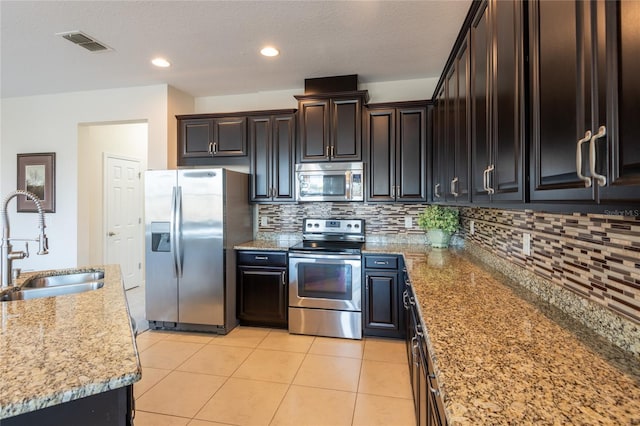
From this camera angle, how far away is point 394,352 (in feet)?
9.41

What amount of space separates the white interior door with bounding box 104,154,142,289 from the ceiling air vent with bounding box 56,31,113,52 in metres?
2.13

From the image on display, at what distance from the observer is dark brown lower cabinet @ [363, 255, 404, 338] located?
3.06 metres

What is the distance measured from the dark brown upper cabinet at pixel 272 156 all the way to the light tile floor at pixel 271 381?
1500mm

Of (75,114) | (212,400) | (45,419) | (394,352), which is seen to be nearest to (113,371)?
(45,419)

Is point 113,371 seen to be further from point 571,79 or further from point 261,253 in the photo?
point 261,253

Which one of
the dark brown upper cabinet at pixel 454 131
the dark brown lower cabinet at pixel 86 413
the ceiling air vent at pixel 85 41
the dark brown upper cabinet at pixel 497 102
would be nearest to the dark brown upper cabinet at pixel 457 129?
the dark brown upper cabinet at pixel 454 131

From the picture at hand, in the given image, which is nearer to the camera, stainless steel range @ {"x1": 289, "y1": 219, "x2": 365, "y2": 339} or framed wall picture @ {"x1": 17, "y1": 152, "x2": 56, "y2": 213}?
stainless steel range @ {"x1": 289, "y1": 219, "x2": 365, "y2": 339}

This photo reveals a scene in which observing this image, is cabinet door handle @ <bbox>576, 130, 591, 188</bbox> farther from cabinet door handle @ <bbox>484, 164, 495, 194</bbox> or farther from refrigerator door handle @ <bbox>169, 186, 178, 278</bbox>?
refrigerator door handle @ <bbox>169, 186, 178, 278</bbox>

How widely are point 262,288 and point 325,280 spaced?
27.6 inches

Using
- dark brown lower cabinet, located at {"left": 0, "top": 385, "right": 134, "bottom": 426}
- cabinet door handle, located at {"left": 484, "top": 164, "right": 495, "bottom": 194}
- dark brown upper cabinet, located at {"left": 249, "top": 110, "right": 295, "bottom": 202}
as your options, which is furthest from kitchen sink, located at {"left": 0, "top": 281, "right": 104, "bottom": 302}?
cabinet door handle, located at {"left": 484, "top": 164, "right": 495, "bottom": 194}

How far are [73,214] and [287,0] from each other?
3661 mm

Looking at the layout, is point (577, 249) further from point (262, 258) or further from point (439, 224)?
point (262, 258)

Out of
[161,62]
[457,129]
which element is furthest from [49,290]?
[457,129]

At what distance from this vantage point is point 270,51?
288 centimetres
